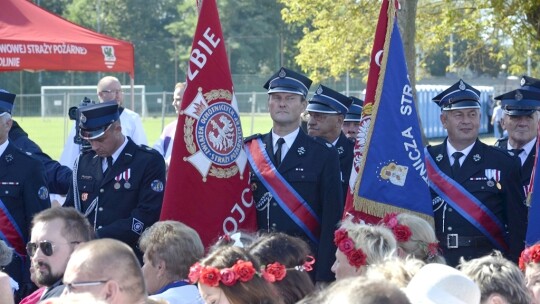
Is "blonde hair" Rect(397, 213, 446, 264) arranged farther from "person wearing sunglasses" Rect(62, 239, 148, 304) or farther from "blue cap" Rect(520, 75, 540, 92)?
"blue cap" Rect(520, 75, 540, 92)

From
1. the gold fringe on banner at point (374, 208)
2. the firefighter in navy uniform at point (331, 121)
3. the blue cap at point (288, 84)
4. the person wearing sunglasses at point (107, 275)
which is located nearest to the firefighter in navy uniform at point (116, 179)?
the blue cap at point (288, 84)

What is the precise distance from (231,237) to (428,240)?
1046 mm

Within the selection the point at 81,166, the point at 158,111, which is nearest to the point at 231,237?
the point at 81,166

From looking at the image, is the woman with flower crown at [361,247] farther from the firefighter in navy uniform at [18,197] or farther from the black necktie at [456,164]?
the firefighter in navy uniform at [18,197]

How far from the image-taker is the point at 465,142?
638 cm

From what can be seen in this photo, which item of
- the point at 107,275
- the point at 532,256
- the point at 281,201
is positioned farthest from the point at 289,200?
the point at 107,275

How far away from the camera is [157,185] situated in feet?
21.7

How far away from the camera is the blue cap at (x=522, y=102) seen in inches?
277

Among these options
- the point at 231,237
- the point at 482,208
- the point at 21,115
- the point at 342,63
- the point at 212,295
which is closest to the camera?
the point at 212,295

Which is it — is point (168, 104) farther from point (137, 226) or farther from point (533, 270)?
point (533, 270)

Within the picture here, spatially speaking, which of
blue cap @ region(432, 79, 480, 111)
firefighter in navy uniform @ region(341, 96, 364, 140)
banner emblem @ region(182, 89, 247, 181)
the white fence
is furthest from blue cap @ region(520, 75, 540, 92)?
the white fence

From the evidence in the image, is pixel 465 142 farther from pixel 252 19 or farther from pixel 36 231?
pixel 252 19

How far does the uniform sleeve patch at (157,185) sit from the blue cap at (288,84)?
0.96 m

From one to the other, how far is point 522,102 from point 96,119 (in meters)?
2.97
